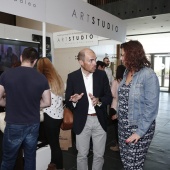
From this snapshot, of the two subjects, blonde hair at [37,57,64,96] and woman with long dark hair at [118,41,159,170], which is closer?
woman with long dark hair at [118,41,159,170]

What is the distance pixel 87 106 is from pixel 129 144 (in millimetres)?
578

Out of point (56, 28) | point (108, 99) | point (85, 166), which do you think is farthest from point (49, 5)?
point (56, 28)

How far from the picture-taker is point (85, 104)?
6.82 feet

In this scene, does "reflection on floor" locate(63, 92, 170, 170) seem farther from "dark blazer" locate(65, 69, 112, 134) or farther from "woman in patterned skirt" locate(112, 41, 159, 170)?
"woman in patterned skirt" locate(112, 41, 159, 170)

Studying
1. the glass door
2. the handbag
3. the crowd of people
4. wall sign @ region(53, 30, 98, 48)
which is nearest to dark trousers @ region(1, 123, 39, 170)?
the crowd of people

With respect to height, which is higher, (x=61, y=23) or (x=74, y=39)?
(x=74, y=39)

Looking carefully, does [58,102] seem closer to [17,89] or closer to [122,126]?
[17,89]

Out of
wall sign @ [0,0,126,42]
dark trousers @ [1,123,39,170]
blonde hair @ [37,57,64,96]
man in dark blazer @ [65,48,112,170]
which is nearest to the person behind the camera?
dark trousers @ [1,123,39,170]

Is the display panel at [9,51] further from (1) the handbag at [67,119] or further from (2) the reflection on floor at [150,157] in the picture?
(1) the handbag at [67,119]

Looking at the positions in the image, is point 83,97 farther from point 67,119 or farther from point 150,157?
point 150,157

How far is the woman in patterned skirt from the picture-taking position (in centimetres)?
158

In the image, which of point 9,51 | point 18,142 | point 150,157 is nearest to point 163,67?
point 150,157

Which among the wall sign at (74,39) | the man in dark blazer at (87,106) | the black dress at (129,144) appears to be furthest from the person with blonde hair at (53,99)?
the wall sign at (74,39)

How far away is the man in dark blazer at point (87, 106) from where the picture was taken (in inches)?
81.4
